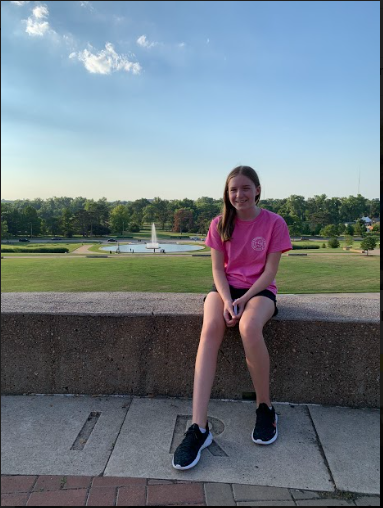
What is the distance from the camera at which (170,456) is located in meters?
1.92

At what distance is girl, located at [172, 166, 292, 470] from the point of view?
209 centimetres

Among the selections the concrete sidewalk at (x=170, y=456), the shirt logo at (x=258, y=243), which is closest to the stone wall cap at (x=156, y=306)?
the shirt logo at (x=258, y=243)

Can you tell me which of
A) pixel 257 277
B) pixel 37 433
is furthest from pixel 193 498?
pixel 257 277

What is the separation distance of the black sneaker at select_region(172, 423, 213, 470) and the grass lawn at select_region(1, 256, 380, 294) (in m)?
17.4

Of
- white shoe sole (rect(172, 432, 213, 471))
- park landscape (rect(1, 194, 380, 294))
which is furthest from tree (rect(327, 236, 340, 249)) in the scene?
white shoe sole (rect(172, 432, 213, 471))

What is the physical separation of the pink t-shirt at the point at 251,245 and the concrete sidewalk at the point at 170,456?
2.68 ft

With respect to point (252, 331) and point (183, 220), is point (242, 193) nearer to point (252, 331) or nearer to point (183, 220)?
point (252, 331)

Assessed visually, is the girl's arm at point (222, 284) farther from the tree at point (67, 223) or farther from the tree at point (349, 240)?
the tree at point (349, 240)

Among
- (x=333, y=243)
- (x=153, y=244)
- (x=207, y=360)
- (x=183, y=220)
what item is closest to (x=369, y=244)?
(x=333, y=243)

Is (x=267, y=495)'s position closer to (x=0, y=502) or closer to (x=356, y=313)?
(x=0, y=502)

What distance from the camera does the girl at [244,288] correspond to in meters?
2.09

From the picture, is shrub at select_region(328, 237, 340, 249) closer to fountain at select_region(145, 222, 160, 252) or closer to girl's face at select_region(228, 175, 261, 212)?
fountain at select_region(145, 222, 160, 252)

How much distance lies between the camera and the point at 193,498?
64.5 inches

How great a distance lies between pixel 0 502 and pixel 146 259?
34883mm
